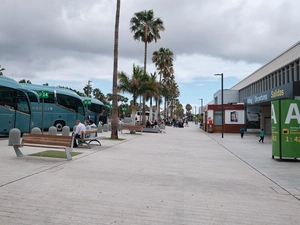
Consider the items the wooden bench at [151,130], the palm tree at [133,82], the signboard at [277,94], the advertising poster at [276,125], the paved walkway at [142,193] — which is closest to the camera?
the paved walkway at [142,193]

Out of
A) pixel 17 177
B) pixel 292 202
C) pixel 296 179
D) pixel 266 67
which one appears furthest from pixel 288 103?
pixel 266 67

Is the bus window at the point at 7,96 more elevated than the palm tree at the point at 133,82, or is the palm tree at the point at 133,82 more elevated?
the palm tree at the point at 133,82

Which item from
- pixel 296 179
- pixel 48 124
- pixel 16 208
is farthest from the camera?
pixel 48 124

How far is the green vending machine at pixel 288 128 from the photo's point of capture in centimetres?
1203

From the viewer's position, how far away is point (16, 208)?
5.12 meters

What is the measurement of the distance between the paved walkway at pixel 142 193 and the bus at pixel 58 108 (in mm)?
15227

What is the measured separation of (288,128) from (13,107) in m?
15.6

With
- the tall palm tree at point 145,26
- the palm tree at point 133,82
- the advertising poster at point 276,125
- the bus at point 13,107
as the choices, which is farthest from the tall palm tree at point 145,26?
the advertising poster at point 276,125

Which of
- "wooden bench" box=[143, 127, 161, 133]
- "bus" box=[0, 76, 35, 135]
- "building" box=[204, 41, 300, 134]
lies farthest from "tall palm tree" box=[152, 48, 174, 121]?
"bus" box=[0, 76, 35, 135]

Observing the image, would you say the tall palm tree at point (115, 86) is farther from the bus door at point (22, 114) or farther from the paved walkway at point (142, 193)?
the paved walkway at point (142, 193)

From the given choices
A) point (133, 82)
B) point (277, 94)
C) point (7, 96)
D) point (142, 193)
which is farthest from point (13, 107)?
point (277, 94)

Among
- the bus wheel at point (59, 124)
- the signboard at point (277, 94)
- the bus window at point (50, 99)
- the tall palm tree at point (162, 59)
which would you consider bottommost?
the bus wheel at point (59, 124)

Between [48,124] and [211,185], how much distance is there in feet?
67.2

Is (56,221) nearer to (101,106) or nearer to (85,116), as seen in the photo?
(85,116)
